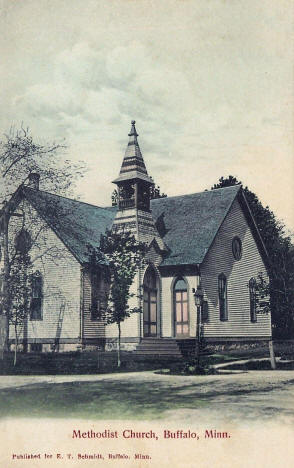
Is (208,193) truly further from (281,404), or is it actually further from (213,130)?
(281,404)

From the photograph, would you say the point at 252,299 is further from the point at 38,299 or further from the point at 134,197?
the point at 38,299

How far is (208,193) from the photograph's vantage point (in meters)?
32.5

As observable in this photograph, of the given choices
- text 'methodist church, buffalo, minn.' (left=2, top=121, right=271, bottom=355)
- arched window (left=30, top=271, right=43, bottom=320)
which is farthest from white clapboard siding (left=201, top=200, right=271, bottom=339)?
arched window (left=30, top=271, right=43, bottom=320)

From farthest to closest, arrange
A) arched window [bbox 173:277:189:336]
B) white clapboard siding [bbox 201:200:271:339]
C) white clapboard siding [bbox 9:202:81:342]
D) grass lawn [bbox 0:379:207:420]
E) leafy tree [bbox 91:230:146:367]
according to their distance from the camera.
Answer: white clapboard siding [bbox 201:200:271:339], arched window [bbox 173:277:189:336], white clapboard siding [bbox 9:202:81:342], leafy tree [bbox 91:230:146:367], grass lawn [bbox 0:379:207:420]

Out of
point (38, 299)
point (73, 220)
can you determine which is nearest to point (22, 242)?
point (38, 299)

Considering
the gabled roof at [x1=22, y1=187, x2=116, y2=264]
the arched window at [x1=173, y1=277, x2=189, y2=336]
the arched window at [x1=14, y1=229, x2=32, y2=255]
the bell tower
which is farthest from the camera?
the arched window at [x1=173, y1=277, x2=189, y2=336]

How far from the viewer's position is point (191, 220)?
3112 centimetres

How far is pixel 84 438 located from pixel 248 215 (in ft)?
81.3

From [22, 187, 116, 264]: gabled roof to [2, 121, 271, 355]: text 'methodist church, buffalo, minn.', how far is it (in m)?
0.07

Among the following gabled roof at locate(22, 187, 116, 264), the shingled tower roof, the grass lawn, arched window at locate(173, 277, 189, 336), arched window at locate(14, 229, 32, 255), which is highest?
the shingled tower roof

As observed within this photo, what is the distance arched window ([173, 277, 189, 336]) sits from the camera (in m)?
29.0

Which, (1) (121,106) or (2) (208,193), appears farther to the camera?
(2) (208,193)

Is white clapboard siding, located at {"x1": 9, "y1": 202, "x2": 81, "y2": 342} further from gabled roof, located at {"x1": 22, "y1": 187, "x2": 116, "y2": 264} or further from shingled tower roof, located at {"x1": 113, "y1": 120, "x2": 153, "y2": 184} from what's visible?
shingled tower roof, located at {"x1": 113, "y1": 120, "x2": 153, "y2": 184}

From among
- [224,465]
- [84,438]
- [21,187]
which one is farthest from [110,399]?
[21,187]
